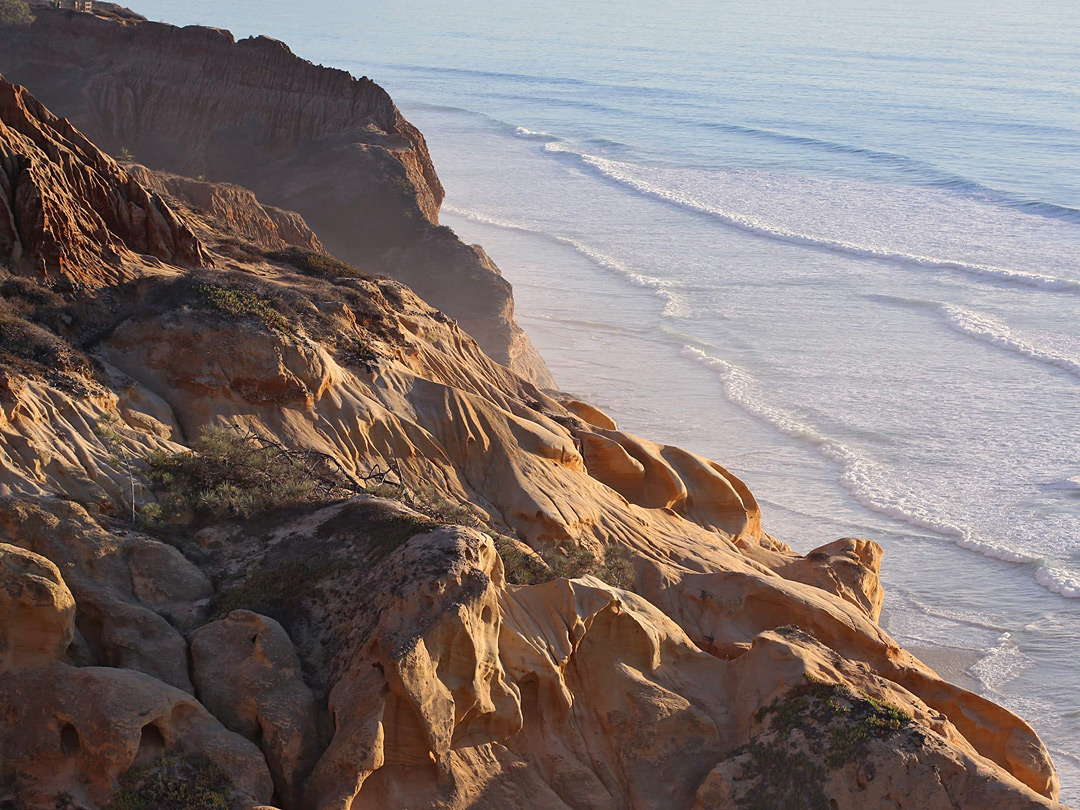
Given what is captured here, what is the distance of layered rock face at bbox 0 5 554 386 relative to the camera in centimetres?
3055

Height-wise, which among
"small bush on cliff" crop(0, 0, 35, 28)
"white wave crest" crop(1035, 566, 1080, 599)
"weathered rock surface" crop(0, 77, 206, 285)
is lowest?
"white wave crest" crop(1035, 566, 1080, 599)

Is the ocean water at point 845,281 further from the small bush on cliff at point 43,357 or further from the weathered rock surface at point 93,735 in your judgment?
the small bush on cliff at point 43,357

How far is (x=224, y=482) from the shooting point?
1122cm

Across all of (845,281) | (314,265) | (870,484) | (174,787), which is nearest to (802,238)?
(845,281)

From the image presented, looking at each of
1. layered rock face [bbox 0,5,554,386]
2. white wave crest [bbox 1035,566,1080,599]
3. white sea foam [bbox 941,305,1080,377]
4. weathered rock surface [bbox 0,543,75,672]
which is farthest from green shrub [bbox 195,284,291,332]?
white sea foam [bbox 941,305,1080,377]

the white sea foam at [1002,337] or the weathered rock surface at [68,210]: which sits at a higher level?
the weathered rock surface at [68,210]

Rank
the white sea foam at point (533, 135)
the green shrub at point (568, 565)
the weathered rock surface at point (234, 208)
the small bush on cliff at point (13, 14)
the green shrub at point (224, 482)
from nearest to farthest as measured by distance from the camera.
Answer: the green shrub at point (224, 482), the green shrub at point (568, 565), the weathered rock surface at point (234, 208), the small bush on cliff at point (13, 14), the white sea foam at point (533, 135)

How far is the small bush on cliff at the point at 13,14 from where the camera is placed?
39.0m

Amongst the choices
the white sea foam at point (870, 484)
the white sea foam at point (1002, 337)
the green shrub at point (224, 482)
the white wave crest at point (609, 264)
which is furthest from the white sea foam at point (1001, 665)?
the white wave crest at point (609, 264)

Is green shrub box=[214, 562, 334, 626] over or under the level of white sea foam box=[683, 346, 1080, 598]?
over

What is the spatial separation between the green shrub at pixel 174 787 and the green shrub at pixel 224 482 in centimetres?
319

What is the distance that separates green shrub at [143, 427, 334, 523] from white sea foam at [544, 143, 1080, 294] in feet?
104

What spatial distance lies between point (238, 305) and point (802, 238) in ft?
108

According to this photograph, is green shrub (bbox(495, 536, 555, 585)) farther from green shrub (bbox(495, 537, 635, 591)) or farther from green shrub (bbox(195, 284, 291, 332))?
green shrub (bbox(195, 284, 291, 332))
